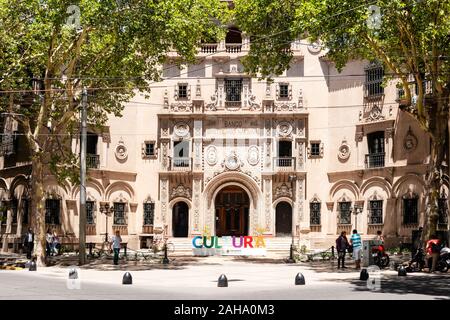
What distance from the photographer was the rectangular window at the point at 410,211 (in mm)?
36312

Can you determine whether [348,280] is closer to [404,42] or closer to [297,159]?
[404,42]

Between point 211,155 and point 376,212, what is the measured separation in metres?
11.0

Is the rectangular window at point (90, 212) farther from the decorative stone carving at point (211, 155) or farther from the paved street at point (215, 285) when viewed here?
Result: the paved street at point (215, 285)

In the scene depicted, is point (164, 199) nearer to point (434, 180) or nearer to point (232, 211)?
point (232, 211)

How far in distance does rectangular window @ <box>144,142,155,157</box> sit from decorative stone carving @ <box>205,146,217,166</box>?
349 centimetres

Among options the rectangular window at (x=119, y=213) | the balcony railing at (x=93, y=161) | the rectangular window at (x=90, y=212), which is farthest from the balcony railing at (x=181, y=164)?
the rectangular window at (x=90, y=212)

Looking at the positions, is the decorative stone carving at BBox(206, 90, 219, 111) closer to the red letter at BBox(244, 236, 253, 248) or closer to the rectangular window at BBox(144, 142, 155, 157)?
the rectangular window at BBox(144, 142, 155, 157)

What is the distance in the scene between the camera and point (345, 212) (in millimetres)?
39750

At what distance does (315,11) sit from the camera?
24281 millimetres

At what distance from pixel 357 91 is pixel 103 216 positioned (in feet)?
56.9

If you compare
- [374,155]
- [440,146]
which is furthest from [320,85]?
[440,146]

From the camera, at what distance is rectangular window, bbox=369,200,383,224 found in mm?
38094

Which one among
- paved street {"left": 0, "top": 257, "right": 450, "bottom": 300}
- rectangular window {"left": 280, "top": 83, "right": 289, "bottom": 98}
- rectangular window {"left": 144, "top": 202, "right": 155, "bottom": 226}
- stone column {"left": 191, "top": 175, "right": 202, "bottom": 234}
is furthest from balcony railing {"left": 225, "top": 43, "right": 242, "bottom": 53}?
paved street {"left": 0, "top": 257, "right": 450, "bottom": 300}

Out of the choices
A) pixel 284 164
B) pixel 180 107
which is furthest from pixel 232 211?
pixel 180 107
